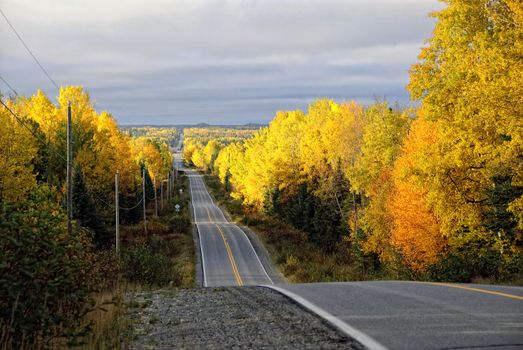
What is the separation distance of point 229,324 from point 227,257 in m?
39.4

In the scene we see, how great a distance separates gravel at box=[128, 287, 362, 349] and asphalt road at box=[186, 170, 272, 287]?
24422mm

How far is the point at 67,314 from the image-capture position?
8.05 meters

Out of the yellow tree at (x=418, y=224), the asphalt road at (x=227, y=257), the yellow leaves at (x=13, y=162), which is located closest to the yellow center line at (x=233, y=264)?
the asphalt road at (x=227, y=257)

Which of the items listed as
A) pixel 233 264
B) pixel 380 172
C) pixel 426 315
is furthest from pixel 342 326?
pixel 233 264

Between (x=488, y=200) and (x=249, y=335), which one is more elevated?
(x=488, y=200)

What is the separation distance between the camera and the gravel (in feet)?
21.5

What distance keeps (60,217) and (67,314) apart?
146 centimetres

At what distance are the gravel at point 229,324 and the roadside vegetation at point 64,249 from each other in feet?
1.61

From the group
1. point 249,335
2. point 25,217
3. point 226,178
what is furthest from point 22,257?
point 226,178

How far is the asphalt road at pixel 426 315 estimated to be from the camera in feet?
20.0

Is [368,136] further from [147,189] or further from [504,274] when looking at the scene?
[147,189]

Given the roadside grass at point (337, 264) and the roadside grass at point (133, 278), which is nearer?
the roadside grass at point (133, 278)

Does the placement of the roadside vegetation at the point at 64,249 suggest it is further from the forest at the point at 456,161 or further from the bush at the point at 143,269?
the forest at the point at 456,161

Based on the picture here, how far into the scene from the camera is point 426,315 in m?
7.70
